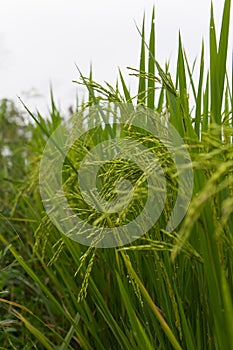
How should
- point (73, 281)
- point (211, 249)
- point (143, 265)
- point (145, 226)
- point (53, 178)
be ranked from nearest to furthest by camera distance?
point (211, 249)
point (145, 226)
point (143, 265)
point (73, 281)
point (53, 178)

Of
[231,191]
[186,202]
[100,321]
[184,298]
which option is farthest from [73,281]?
[231,191]

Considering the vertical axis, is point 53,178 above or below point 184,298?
above

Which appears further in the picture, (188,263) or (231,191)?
(188,263)

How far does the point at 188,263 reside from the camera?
4.09 ft

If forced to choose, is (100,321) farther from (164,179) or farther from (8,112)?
(8,112)

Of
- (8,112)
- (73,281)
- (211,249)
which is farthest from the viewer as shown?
(8,112)

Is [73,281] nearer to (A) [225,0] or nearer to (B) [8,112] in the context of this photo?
(A) [225,0]

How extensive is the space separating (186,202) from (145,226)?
0.20 m

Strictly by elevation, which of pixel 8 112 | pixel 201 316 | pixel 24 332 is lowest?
pixel 24 332

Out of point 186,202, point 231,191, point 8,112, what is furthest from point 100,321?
point 8,112

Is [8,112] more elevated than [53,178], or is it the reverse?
[8,112]

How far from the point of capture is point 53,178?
177 centimetres

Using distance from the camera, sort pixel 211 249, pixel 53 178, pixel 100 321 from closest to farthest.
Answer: pixel 211 249, pixel 100 321, pixel 53 178

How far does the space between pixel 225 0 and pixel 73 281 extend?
886 millimetres
